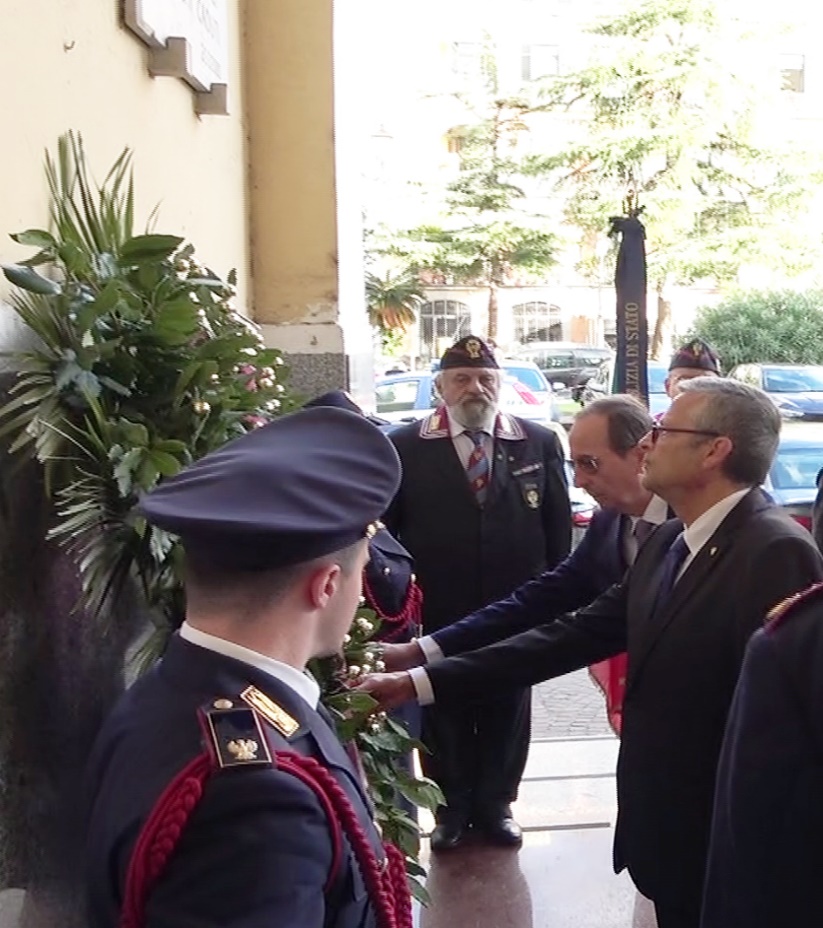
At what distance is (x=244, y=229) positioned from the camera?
429cm

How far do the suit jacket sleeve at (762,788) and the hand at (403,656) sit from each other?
5.14 ft

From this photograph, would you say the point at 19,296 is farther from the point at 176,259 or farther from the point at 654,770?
the point at 654,770

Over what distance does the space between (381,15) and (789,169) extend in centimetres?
1061

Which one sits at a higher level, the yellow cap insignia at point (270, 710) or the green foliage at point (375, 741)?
the yellow cap insignia at point (270, 710)

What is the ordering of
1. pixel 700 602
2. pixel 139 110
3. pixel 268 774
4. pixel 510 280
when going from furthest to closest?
pixel 510 280, pixel 139 110, pixel 700 602, pixel 268 774

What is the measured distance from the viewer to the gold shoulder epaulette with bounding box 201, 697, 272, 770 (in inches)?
47.0

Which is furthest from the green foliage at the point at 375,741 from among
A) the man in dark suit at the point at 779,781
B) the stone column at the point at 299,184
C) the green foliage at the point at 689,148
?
the green foliage at the point at 689,148

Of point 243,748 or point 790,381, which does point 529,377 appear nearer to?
point 790,381

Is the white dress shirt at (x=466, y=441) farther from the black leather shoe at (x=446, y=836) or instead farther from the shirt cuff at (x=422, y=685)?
the shirt cuff at (x=422, y=685)

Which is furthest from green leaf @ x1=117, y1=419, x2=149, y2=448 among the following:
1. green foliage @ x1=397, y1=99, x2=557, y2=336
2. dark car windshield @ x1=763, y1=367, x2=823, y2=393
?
green foliage @ x1=397, y1=99, x2=557, y2=336

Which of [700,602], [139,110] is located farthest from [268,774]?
[139,110]

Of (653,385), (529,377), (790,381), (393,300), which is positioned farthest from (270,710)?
(393,300)

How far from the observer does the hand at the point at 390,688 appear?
2.54 metres

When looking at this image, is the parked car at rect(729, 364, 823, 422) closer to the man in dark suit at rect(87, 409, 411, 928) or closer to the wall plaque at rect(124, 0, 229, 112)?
the wall plaque at rect(124, 0, 229, 112)
